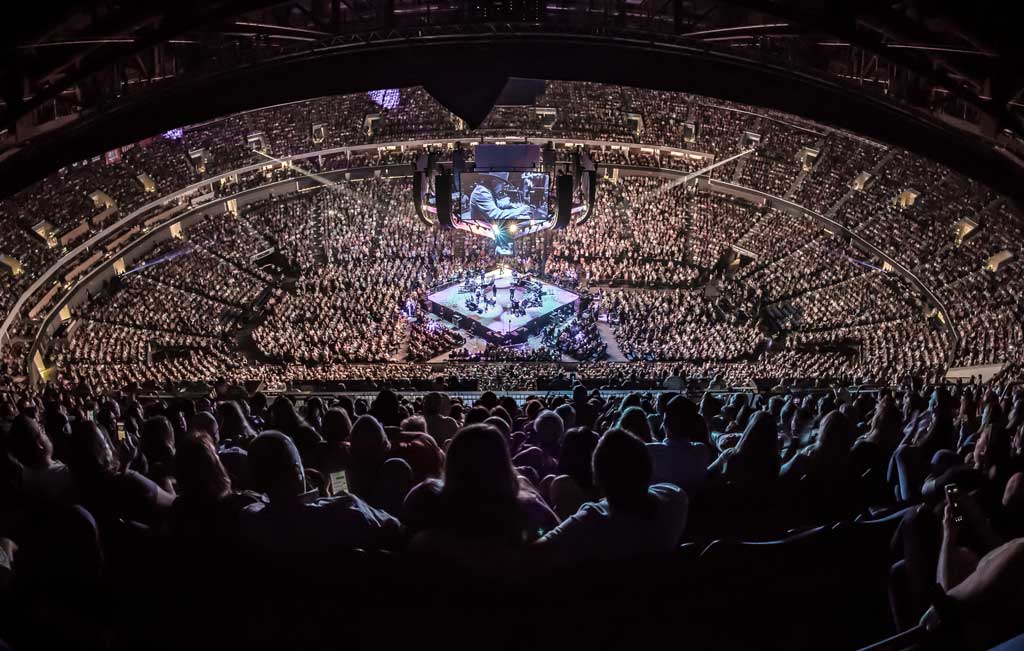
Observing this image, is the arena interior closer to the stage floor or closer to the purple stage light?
the stage floor

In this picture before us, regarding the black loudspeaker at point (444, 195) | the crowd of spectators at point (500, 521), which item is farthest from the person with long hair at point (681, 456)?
the black loudspeaker at point (444, 195)

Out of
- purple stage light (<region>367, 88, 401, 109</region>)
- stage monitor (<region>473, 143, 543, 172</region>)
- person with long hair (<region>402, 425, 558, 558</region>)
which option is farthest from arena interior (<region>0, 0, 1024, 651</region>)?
purple stage light (<region>367, 88, 401, 109</region>)

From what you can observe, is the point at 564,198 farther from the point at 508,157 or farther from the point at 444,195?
the point at 444,195

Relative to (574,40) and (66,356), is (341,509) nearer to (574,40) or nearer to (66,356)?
(574,40)

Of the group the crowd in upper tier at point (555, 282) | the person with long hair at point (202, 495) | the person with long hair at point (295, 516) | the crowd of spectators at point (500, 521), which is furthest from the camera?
the crowd in upper tier at point (555, 282)

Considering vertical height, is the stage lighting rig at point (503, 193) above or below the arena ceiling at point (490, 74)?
below

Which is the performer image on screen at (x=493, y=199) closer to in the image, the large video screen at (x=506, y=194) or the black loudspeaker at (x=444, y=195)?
the large video screen at (x=506, y=194)
